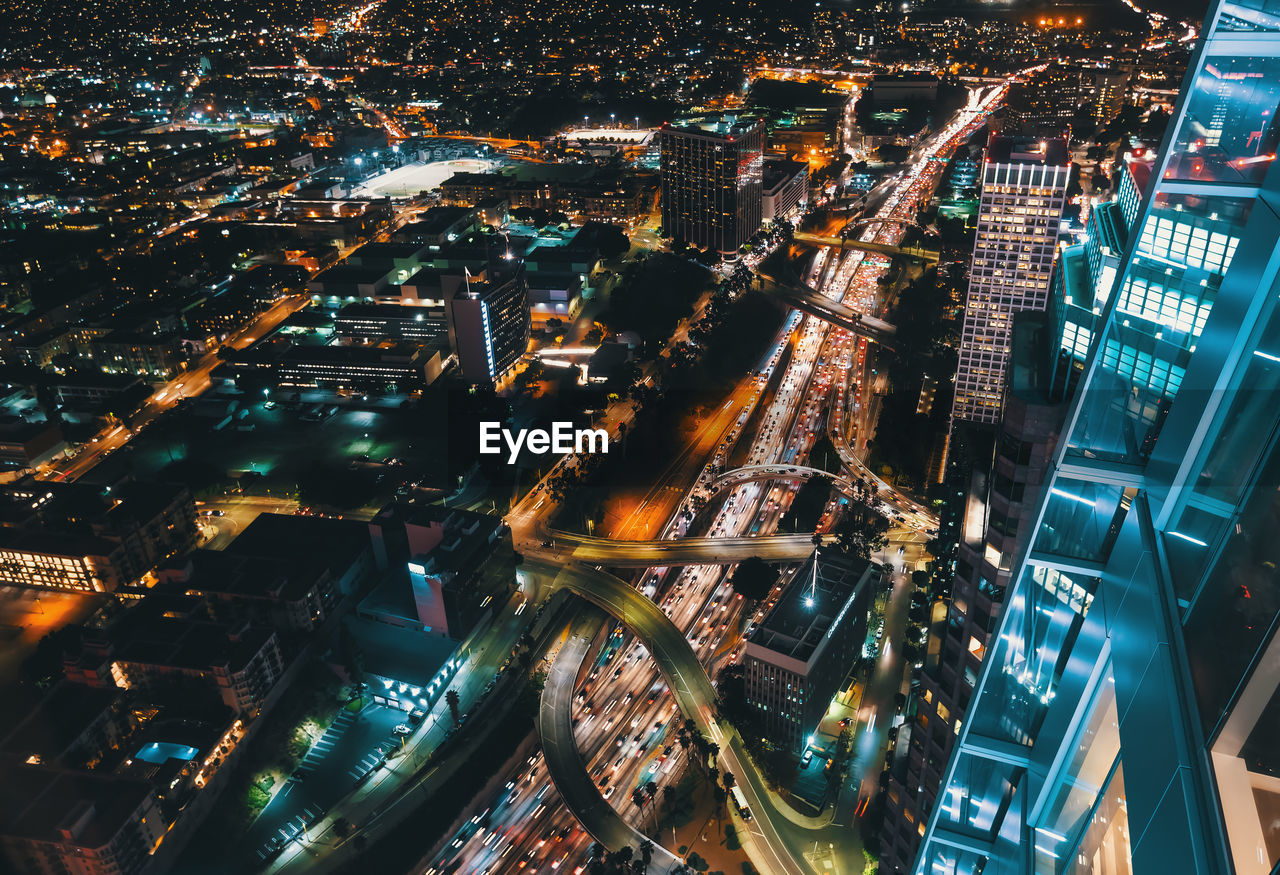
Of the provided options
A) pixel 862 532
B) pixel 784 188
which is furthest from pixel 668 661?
pixel 784 188

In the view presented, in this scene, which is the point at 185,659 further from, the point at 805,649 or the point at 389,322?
the point at 389,322

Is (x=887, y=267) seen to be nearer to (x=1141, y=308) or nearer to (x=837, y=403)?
(x=837, y=403)

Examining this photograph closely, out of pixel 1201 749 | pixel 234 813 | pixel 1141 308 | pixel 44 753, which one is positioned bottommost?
pixel 234 813

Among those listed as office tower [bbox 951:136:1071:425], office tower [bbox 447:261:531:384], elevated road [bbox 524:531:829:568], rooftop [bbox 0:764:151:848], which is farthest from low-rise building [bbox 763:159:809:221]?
rooftop [bbox 0:764:151:848]

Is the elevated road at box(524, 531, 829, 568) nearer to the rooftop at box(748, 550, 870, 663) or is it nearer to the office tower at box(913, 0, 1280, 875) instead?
the rooftop at box(748, 550, 870, 663)

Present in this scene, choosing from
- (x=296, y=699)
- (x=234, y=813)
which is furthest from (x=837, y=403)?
(x=234, y=813)

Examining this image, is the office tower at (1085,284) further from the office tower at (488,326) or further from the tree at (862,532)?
the office tower at (488,326)
